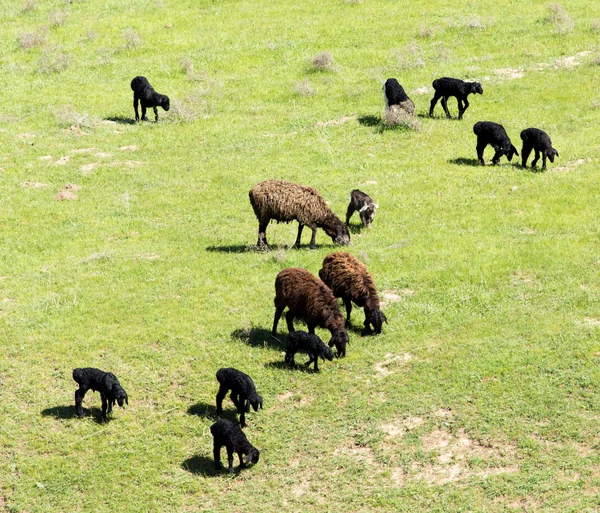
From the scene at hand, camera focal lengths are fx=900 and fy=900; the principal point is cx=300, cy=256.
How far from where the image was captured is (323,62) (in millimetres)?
35125

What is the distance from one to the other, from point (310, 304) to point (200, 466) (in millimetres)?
4044

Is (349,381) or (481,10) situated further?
(481,10)

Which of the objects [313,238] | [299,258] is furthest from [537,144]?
[299,258]

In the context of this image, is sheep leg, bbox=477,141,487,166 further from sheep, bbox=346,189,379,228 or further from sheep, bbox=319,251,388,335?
sheep, bbox=319,251,388,335

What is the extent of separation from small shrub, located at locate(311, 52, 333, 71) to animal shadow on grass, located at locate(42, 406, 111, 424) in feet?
71.5

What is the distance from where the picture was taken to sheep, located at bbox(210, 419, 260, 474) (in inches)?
560

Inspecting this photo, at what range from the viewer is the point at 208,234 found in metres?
24.0

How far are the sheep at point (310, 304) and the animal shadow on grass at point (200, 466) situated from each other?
11.8ft

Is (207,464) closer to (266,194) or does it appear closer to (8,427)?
(8,427)

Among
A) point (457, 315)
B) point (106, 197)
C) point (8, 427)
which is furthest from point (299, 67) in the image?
point (8, 427)

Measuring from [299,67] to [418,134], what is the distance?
799 cm

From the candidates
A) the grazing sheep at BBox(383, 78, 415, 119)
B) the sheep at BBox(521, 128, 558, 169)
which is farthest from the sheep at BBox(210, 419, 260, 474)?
the grazing sheep at BBox(383, 78, 415, 119)

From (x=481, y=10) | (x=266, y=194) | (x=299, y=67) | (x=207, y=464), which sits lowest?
(x=207, y=464)

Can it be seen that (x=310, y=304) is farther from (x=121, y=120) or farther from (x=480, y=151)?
(x=121, y=120)
